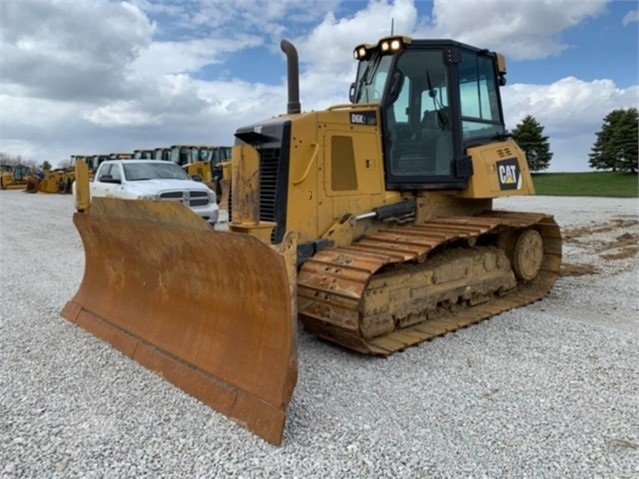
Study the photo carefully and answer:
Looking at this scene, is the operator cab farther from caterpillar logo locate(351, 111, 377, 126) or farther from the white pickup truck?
the white pickup truck

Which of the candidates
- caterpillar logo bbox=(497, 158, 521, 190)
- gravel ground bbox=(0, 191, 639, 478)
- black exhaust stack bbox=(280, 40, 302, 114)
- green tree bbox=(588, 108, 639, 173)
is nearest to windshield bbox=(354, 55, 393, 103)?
black exhaust stack bbox=(280, 40, 302, 114)

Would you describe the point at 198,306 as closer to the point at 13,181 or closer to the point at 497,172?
the point at 497,172

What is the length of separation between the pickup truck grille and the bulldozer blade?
6544mm

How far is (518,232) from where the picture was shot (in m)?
6.20

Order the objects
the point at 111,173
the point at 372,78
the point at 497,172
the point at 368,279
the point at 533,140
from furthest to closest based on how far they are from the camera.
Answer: the point at 533,140 < the point at 111,173 < the point at 497,172 < the point at 372,78 < the point at 368,279

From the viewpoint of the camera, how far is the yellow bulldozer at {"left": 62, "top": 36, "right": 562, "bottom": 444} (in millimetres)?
3508

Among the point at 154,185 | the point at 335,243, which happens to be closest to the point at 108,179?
the point at 154,185

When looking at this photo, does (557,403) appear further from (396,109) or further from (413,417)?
(396,109)

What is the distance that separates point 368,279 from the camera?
13.4 feet

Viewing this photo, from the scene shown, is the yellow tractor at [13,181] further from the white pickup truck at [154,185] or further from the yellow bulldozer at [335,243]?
the yellow bulldozer at [335,243]

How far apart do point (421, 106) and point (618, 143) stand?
119 feet

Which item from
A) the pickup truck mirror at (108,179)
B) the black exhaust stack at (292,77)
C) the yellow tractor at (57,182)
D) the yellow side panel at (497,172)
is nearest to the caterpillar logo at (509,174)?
the yellow side panel at (497,172)

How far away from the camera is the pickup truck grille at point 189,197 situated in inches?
464

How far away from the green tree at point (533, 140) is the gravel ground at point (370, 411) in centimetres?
3671
